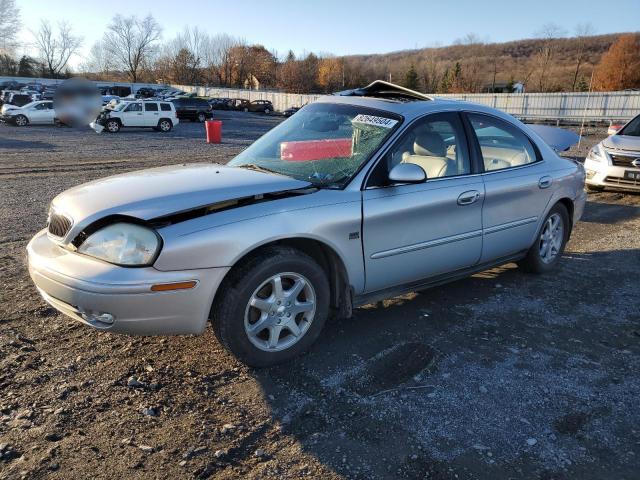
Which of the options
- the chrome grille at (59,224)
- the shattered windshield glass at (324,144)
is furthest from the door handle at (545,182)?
the chrome grille at (59,224)

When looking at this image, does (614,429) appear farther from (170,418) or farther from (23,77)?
(23,77)

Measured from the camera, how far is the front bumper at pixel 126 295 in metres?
2.68

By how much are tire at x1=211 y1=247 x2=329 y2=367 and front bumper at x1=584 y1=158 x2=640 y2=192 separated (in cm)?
742

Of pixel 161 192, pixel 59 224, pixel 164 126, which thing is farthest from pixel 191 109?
pixel 161 192

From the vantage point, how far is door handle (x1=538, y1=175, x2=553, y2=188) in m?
4.65

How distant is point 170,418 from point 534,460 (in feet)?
6.04

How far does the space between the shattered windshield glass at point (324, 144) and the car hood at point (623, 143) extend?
22.0 feet

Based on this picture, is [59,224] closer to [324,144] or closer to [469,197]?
[324,144]

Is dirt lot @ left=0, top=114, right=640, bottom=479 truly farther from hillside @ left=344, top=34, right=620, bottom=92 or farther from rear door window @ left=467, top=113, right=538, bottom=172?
hillside @ left=344, top=34, right=620, bottom=92

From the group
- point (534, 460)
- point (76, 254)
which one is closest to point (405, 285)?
point (534, 460)

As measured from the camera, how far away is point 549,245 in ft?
16.7

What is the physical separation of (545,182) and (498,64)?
12575cm

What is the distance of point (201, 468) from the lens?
235cm

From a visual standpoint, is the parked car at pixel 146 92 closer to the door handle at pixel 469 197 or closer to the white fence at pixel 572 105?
the white fence at pixel 572 105
